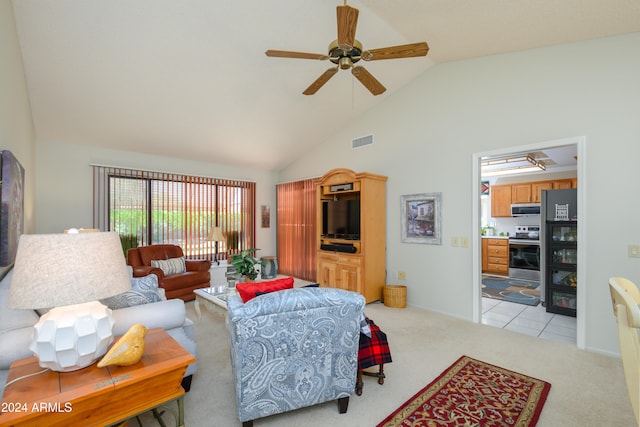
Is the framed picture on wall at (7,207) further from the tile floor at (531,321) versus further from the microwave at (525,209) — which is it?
the microwave at (525,209)

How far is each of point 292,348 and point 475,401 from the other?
1449mm

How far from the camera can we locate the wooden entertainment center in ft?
14.7

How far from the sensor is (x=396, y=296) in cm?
438

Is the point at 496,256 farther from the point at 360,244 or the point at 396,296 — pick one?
the point at 360,244

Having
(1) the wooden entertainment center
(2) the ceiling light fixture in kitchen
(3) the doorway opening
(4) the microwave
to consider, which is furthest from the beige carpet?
(4) the microwave

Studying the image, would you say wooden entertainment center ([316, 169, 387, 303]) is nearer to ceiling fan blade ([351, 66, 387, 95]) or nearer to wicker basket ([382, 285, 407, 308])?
wicker basket ([382, 285, 407, 308])

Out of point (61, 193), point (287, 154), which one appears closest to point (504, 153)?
point (287, 154)

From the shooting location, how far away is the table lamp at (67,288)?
121 centimetres

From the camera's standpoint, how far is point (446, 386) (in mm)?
2348

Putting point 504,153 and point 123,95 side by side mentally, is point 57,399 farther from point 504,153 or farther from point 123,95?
point 504,153

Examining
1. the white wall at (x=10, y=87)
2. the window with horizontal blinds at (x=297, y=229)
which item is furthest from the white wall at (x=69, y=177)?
the window with horizontal blinds at (x=297, y=229)

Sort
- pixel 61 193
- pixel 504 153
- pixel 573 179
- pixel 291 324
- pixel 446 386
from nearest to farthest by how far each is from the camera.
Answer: pixel 291 324 → pixel 446 386 → pixel 504 153 → pixel 61 193 → pixel 573 179

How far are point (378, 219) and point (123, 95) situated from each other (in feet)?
12.5

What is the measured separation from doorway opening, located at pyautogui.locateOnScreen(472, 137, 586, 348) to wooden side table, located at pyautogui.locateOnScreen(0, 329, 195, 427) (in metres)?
3.60
